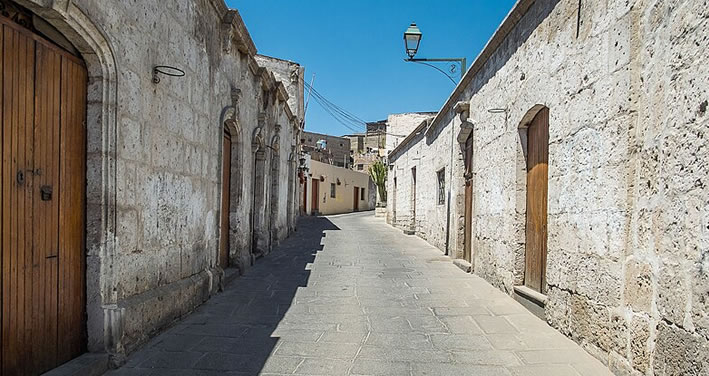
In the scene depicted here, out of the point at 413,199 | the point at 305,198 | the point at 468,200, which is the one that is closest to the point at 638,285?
the point at 468,200

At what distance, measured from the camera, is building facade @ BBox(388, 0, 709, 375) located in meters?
2.60

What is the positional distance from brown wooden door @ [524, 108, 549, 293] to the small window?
17.4 feet

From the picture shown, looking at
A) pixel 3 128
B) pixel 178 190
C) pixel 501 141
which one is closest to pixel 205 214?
pixel 178 190

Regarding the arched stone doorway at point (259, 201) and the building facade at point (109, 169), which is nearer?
the building facade at point (109, 169)

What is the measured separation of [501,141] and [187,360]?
15.0 feet

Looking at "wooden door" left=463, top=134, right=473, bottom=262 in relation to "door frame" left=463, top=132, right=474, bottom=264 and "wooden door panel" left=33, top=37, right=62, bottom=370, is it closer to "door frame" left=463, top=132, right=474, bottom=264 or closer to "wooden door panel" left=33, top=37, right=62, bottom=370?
"door frame" left=463, top=132, right=474, bottom=264

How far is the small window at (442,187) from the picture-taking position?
10766 millimetres

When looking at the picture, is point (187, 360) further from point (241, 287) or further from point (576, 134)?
point (576, 134)

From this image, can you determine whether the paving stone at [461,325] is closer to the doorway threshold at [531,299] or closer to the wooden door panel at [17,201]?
the doorway threshold at [531,299]

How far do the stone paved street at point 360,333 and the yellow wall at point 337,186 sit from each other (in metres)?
19.2

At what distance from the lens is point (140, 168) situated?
3.66 m

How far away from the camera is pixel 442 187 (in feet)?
36.1

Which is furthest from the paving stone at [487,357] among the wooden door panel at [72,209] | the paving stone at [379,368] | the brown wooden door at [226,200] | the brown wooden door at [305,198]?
the brown wooden door at [305,198]

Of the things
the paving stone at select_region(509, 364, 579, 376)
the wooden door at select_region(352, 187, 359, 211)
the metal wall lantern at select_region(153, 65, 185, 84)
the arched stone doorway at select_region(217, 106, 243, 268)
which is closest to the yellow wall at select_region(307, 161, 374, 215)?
the wooden door at select_region(352, 187, 359, 211)
